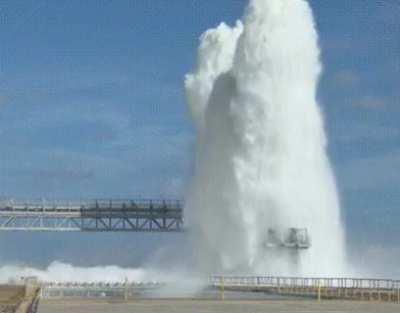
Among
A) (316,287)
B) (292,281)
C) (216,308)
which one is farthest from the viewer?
(292,281)

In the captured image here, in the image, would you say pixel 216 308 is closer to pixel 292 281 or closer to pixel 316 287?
pixel 316 287

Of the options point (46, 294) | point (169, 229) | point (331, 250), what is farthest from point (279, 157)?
point (169, 229)

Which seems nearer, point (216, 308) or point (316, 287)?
point (216, 308)

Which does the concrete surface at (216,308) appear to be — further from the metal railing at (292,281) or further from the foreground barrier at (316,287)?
the metal railing at (292,281)

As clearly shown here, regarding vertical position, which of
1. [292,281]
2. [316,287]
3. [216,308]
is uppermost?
[292,281]

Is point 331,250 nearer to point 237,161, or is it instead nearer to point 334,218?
point 334,218

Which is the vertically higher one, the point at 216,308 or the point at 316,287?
the point at 316,287

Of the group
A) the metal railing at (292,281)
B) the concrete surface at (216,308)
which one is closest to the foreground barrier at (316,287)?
the metal railing at (292,281)

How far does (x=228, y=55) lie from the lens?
9588 cm

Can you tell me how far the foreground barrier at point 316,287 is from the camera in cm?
5556

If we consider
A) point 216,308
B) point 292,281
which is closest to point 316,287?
point 292,281

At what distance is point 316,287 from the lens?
197 feet

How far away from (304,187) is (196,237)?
Result: 33.8ft

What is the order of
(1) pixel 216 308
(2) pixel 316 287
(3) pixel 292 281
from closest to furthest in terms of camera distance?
(1) pixel 216 308
(2) pixel 316 287
(3) pixel 292 281
